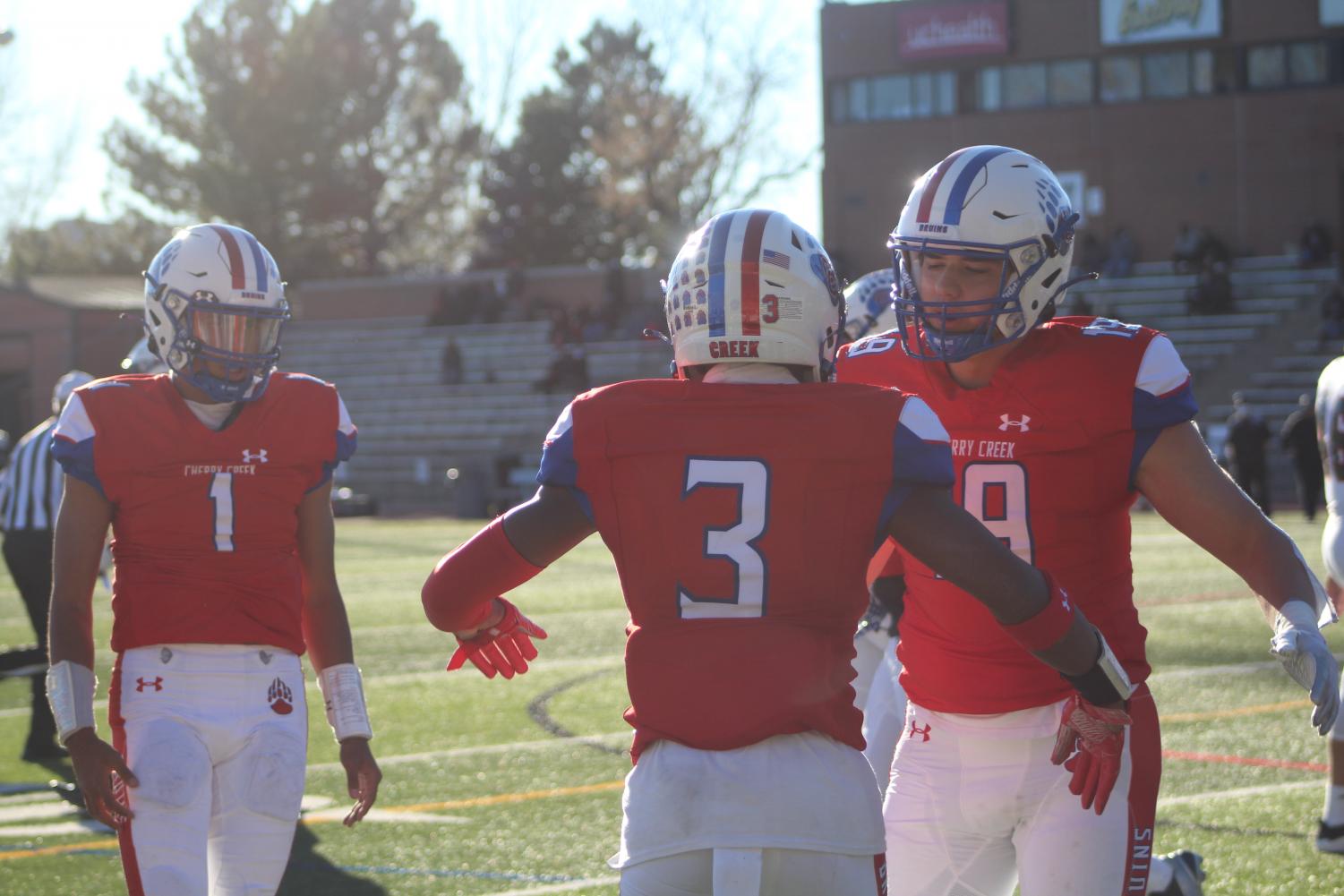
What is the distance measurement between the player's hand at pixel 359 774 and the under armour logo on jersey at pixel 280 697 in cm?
14

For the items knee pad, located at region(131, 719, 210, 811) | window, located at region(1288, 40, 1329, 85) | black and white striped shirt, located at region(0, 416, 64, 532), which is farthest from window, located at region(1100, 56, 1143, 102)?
knee pad, located at region(131, 719, 210, 811)

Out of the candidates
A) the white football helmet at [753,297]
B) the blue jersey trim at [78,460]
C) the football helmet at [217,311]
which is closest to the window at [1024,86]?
the football helmet at [217,311]

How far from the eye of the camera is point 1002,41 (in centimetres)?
3747

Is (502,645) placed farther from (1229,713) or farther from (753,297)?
(1229,713)

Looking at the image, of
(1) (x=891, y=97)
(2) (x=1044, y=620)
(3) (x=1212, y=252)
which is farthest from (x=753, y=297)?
(1) (x=891, y=97)

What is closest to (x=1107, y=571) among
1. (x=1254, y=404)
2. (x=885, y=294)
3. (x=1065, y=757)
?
(x=1065, y=757)

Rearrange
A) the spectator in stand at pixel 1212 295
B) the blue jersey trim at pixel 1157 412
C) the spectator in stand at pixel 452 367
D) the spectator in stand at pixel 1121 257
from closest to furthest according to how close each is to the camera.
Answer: the blue jersey trim at pixel 1157 412
the spectator in stand at pixel 1212 295
the spectator in stand at pixel 1121 257
the spectator in stand at pixel 452 367

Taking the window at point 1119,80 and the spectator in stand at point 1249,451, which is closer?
the spectator in stand at point 1249,451

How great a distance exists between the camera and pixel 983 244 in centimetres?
327

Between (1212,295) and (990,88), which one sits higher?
(990,88)

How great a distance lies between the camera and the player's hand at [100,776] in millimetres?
3299

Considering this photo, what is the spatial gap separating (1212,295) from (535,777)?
2607 cm

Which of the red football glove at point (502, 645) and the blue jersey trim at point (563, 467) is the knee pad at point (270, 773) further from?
the blue jersey trim at point (563, 467)

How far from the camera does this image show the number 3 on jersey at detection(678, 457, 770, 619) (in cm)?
244
